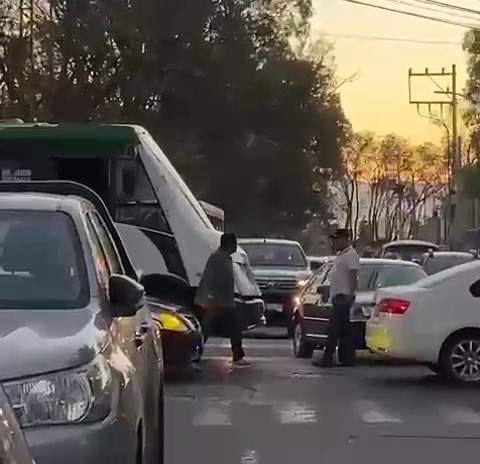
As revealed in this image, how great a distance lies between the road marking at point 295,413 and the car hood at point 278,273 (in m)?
11.1

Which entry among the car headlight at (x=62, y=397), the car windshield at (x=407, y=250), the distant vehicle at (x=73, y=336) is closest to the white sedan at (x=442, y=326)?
the distant vehicle at (x=73, y=336)

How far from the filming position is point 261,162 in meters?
47.6

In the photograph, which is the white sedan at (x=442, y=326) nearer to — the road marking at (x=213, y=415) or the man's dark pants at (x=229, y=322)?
the man's dark pants at (x=229, y=322)

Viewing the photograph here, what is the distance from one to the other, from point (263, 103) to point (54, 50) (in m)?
8.50

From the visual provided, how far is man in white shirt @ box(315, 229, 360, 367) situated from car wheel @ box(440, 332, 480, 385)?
7.17ft

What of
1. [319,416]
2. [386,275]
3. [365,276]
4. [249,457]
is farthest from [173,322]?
[386,275]

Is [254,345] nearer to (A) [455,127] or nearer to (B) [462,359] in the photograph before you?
(B) [462,359]

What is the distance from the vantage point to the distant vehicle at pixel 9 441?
3475 millimetres

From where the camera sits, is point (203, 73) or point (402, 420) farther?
point (203, 73)

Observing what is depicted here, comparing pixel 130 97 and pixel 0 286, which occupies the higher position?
pixel 130 97

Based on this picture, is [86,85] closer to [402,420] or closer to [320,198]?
[320,198]

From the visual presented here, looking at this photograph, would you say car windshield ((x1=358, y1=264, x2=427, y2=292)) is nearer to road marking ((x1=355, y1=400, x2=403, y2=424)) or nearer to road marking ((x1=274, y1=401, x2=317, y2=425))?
road marking ((x1=355, y1=400, x2=403, y2=424))

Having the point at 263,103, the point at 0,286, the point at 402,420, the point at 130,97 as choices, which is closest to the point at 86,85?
the point at 130,97

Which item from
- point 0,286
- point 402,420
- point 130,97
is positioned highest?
point 130,97
